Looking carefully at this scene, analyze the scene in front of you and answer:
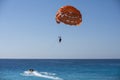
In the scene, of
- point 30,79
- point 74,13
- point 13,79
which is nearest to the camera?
point 74,13

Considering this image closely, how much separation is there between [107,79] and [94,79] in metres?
2.42

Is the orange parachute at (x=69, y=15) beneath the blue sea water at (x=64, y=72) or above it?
above

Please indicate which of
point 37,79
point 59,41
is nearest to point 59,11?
point 59,41

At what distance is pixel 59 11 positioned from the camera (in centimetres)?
1378

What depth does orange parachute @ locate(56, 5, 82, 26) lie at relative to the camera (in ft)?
44.2

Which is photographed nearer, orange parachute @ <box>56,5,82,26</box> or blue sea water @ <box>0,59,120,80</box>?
orange parachute @ <box>56,5,82,26</box>

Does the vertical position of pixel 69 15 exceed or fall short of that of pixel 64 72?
it exceeds it

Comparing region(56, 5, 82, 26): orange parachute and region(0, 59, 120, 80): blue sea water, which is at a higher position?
region(56, 5, 82, 26): orange parachute

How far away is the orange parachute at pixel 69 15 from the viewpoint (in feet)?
44.2

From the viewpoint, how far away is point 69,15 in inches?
535

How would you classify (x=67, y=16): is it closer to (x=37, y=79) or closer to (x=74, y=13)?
(x=74, y=13)

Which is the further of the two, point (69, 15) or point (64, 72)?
point (64, 72)

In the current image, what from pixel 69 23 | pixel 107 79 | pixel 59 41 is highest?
pixel 69 23

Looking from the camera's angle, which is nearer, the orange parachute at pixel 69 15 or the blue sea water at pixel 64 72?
the orange parachute at pixel 69 15
